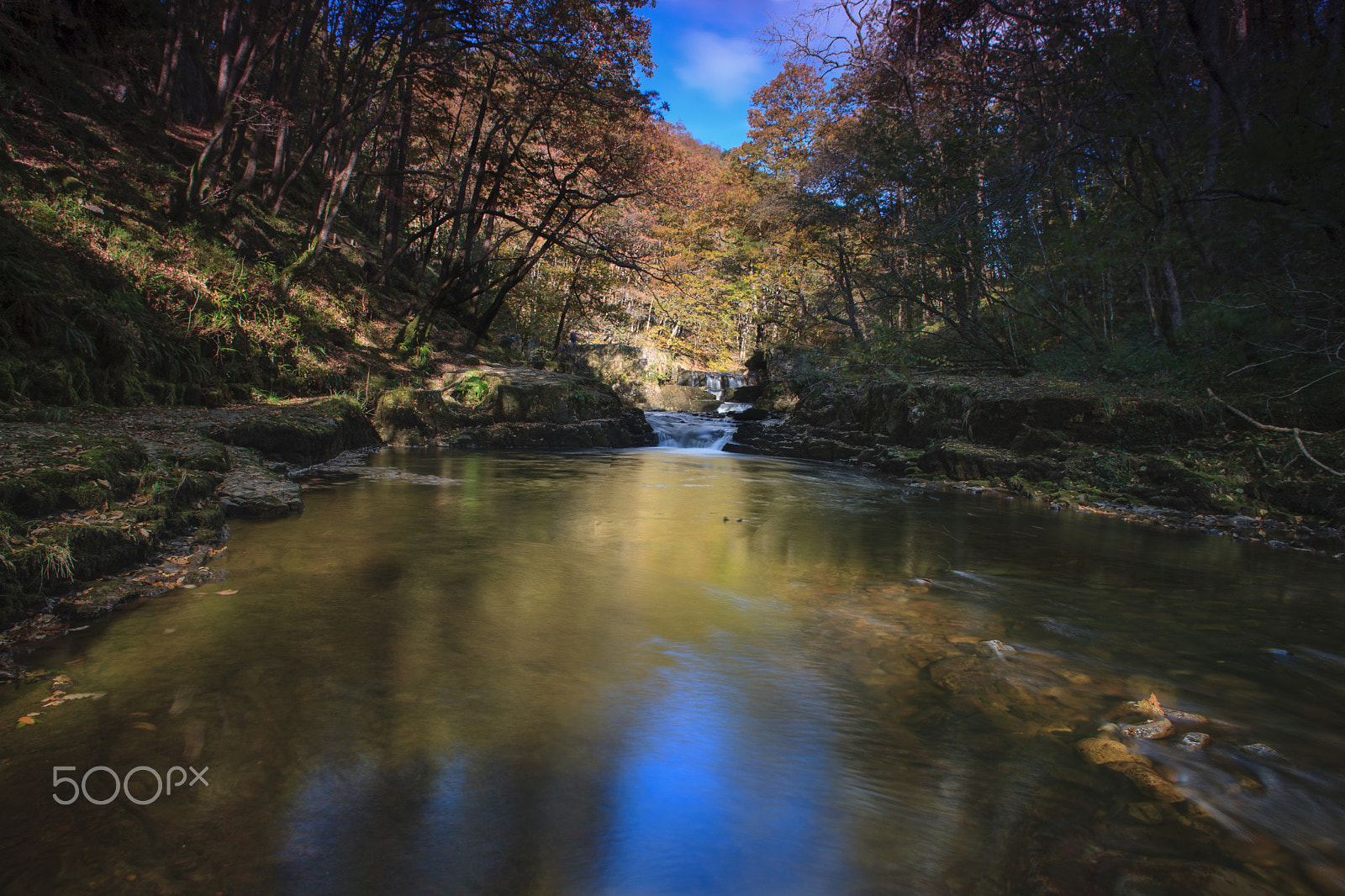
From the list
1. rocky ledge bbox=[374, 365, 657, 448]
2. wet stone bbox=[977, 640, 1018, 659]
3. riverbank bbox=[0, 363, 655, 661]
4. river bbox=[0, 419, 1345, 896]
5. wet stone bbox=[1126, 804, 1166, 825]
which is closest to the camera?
river bbox=[0, 419, 1345, 896]

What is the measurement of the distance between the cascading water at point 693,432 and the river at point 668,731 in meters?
11.3

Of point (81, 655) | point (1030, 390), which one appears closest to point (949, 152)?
point (1030, 390)

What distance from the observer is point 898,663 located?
11.4 feet

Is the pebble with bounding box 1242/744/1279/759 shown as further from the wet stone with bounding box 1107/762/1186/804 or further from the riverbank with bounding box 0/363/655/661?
the riverbank with bounding box 0/363/655/661

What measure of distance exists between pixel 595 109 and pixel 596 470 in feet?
31.1

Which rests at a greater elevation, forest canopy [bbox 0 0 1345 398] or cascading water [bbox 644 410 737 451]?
forest canopy [bbox 0 0 1345 398]

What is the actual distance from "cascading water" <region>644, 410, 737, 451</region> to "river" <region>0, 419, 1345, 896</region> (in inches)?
446

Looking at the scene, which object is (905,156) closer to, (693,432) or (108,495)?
(693,432)

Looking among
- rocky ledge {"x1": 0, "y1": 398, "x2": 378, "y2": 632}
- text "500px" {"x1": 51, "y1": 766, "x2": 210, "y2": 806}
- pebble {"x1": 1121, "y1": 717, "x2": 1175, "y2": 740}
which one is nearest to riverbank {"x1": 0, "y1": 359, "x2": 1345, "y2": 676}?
rocky ledge {"x1": 0, "y1": 398, "x2": 378, "y2": 632}

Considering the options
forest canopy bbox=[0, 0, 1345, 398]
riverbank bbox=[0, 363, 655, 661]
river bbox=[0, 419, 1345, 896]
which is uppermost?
forest canopy bbox=[0, 0, 1345, 398]

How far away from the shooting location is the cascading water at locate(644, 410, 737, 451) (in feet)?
55.0

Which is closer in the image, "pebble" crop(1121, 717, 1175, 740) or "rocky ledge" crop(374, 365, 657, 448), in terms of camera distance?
"pebble" crop(1121, 717, 1175, 740)

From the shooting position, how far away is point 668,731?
9.18ft

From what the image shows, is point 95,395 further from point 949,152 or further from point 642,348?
point 642,348
